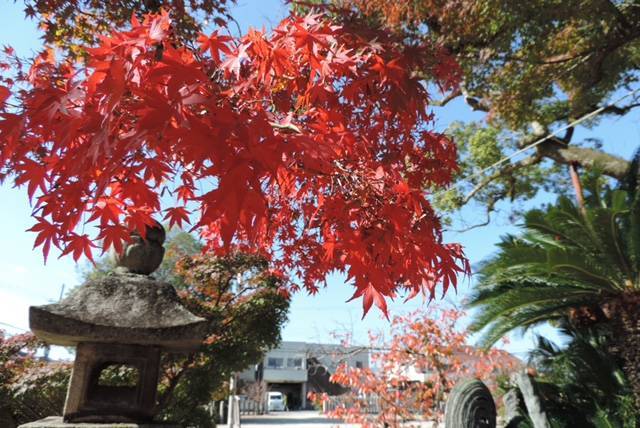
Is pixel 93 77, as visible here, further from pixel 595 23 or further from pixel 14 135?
pixel 595 23

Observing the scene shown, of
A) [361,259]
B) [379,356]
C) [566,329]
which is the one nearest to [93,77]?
[361,259]

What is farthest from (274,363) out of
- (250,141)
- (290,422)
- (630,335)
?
(250,141)

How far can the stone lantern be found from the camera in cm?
344

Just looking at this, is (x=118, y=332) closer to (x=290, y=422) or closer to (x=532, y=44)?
(x=532, y=44)

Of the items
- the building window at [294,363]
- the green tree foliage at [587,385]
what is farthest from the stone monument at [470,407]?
the building window at [294,363]

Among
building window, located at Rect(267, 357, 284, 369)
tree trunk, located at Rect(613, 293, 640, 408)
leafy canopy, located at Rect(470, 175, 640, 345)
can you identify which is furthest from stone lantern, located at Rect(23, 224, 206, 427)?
building window, located at Rect(267, 357, 284, 369)

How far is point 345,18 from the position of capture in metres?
2.62

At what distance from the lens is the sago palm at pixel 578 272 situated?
271 inches

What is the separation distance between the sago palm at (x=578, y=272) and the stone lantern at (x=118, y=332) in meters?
5.59

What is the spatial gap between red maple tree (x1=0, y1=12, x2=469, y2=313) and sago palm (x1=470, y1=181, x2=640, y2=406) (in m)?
4.89

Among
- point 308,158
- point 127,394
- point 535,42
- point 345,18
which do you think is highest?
point 535,42

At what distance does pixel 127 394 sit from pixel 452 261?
315 cm

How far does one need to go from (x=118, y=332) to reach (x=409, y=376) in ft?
23.9

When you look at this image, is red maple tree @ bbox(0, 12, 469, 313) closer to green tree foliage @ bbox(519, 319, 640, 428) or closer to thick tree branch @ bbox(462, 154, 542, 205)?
green tree foliage @ bbox(519, 319, 640, 428)
